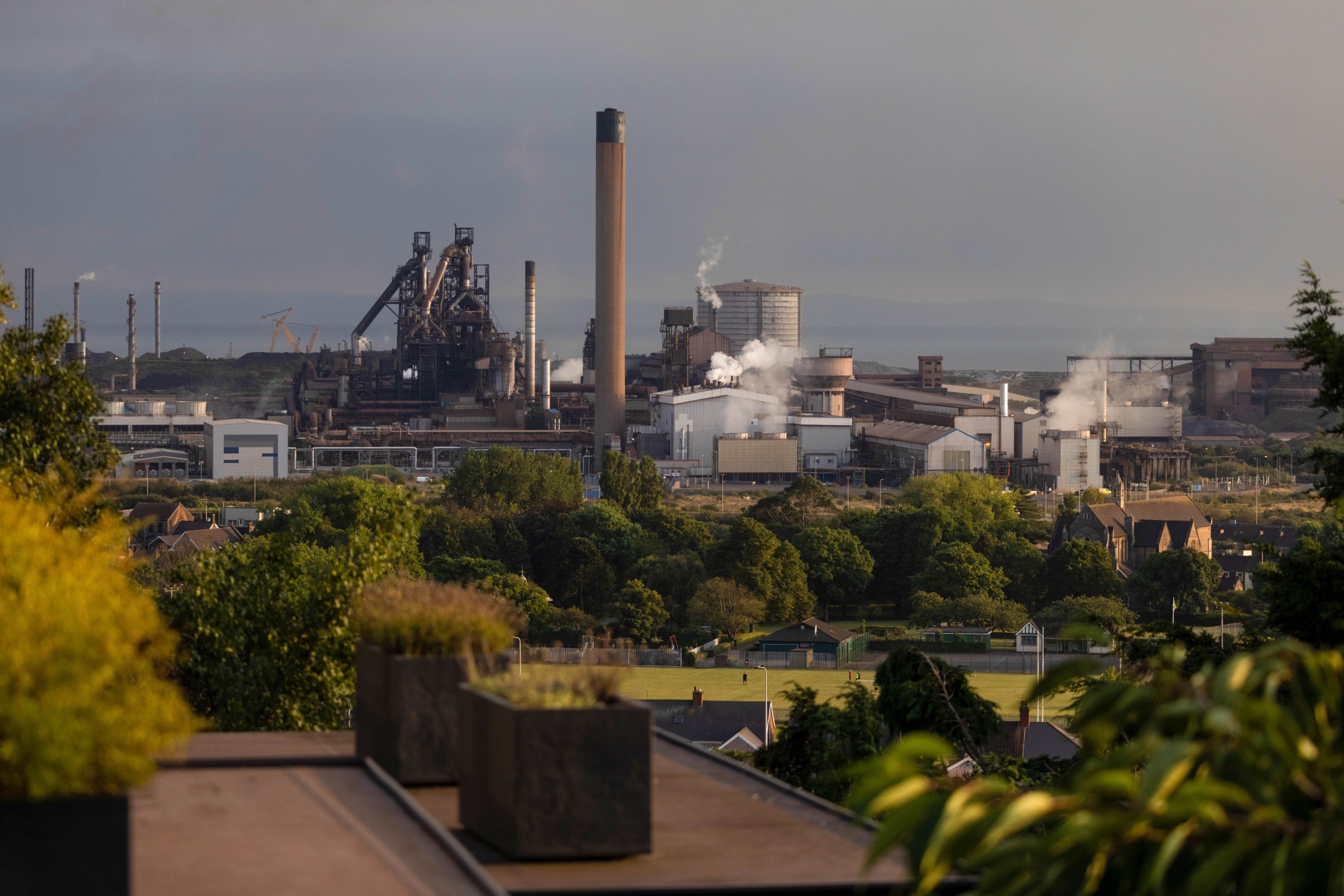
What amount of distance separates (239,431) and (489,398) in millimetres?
16918

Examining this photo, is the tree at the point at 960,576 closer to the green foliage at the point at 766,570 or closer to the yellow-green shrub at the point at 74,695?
the green foliage at the point at 766,570

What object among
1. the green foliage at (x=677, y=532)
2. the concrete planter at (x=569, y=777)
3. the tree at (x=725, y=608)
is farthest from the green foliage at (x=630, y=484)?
the concrete planter at (x=569, y=777)

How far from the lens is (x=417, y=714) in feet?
24.1

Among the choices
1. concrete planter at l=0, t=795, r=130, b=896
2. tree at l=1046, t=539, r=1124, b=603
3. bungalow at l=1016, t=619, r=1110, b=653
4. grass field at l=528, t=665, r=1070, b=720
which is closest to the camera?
concrete planter at l=0, t=795, r=130, b=896

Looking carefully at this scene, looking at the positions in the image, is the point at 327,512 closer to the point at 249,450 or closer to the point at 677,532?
the point at 677,532

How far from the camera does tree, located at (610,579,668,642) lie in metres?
42.5

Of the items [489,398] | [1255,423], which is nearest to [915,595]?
[489,398]

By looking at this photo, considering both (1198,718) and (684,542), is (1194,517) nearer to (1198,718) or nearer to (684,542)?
(684,542)

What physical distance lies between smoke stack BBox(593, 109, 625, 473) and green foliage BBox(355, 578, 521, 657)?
2744 inches

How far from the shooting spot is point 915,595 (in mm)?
46531

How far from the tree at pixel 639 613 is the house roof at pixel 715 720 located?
41.4 ft

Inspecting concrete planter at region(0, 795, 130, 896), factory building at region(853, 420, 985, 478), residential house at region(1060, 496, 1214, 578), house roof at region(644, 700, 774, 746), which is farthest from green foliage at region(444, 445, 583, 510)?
concrete planter at region(0, 795, 130, 896)

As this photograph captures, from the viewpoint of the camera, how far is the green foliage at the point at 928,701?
1437 cm

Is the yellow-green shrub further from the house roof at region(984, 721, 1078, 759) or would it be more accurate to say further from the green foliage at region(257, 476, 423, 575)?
the green foliage at region(257, 476, 423, 575)
